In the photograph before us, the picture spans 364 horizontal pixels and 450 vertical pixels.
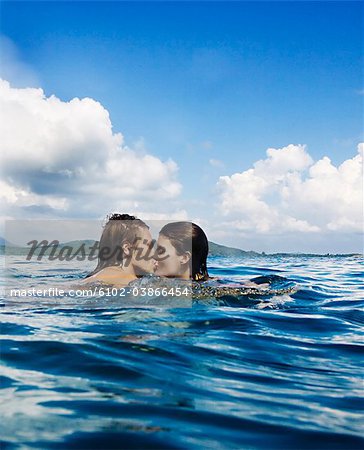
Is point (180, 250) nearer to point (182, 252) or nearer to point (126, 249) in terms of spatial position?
point (182, 252)

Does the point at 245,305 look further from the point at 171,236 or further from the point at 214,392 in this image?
the point at 214,392

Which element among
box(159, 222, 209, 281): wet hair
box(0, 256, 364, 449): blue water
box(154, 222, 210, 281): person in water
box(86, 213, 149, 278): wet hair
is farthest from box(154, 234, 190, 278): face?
box(0, 256, 364, 449): blue water

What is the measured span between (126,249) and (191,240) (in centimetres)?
148

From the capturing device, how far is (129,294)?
362 inches

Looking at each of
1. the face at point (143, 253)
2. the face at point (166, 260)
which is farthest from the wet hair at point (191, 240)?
the face at point (143, 253)

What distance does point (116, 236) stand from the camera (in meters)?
10.3

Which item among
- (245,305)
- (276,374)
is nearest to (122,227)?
(245,305)

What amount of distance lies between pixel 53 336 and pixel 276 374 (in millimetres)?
2759

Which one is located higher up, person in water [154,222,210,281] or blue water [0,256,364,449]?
person in water [154,222,210,281]

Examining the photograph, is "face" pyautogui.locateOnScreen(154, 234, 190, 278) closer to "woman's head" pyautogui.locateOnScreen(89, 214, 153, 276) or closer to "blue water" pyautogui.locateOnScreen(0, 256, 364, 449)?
"woman's head" pyautogui.locateOnScreen(89, 214, 153, 276)

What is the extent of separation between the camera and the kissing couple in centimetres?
1017

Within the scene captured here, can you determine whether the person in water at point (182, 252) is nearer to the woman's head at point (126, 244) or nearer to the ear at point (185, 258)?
the ear at point (185, 258)

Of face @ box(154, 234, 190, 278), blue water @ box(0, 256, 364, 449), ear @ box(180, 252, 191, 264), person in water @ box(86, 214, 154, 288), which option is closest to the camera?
blue water @ box(0, 256, 364, 449)

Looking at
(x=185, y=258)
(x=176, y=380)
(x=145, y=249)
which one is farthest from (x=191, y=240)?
(x=176, y=380)
